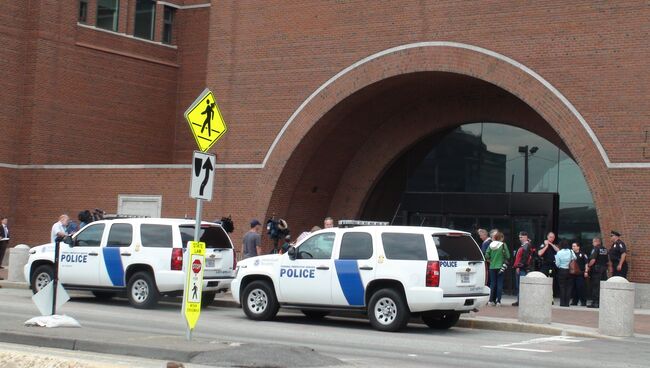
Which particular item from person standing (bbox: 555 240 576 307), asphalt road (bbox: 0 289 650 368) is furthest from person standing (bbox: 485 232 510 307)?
asphalt road (bbox: 0 289 650 368)

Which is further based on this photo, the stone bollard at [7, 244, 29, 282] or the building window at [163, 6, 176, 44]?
the building window at [163, 6, 176, 44]

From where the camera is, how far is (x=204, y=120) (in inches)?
584

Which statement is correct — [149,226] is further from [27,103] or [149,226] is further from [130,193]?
[27,103]

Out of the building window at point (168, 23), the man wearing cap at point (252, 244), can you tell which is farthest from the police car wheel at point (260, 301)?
the building window at point (168, 23)

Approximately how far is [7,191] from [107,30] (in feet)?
23.4

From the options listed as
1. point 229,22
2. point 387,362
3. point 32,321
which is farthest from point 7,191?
point 387,362

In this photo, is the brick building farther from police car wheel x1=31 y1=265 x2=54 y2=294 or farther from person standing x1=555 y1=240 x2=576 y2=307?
police car wheel x1=31 y1=265 x2=54 y2=294

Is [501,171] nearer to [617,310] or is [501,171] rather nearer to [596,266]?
[596,266]

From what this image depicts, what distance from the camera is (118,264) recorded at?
2122 centimetres

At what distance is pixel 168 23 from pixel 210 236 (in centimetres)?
2222

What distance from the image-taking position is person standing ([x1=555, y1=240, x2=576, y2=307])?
2419 centimetres

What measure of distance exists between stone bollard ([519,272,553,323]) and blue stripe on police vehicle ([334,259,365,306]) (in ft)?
11.4

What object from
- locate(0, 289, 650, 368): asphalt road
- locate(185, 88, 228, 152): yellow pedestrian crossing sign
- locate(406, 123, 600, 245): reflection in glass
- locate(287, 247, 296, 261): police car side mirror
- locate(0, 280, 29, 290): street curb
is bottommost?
locate(0, 289, 650, 368): asphalt road

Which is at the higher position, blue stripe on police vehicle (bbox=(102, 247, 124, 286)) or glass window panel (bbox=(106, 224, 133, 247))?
glass window panel (bbox=(106, 224, 133, 247))
